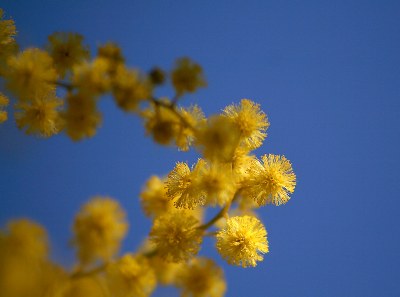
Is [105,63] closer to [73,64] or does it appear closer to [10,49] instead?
[73,64]

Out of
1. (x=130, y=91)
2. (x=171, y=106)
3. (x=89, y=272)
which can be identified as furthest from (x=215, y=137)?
(x=89, y=272)

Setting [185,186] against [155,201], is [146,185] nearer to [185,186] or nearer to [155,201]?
[155,201]

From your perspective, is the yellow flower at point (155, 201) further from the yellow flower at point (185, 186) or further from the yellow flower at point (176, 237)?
the yellow flower at point (176, 237)

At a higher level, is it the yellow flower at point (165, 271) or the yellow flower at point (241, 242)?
the yellow flower at point (165, 271)

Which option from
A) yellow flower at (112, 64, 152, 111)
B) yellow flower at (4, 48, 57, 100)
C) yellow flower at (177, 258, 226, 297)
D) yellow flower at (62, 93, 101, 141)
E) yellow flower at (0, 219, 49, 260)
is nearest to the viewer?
yellow flower at (0, 219, 49, 260)

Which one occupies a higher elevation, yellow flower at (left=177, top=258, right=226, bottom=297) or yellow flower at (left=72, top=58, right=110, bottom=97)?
yellow flower at (left=72, top=58, right=110, bottom=97)

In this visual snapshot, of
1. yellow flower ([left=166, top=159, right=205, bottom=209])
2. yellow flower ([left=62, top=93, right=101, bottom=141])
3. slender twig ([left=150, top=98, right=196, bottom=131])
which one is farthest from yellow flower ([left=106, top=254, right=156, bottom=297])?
slender twig ([left=150, top=98, right=196, bottom=131])

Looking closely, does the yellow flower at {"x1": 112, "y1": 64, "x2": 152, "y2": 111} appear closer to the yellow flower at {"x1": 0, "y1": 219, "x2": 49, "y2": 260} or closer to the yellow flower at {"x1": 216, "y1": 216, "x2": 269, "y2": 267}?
the yellow flower at {"x1": 0, "y1": 219, "x2": 49, "y2": 260}

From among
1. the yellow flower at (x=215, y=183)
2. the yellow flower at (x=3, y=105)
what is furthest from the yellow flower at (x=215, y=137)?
the yellow flower at (x=3, y=105)
